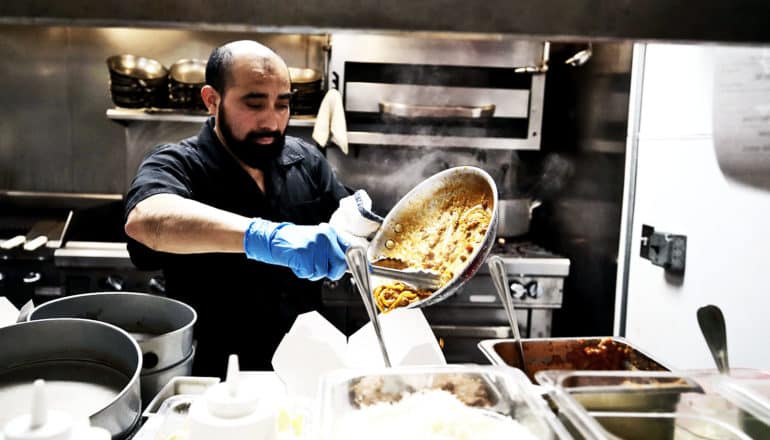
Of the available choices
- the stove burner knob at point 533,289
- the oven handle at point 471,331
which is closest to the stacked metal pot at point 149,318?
the oven handle at point 471,331

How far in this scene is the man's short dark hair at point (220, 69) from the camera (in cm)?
203

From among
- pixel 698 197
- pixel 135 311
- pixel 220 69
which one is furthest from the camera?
pixel 220 69

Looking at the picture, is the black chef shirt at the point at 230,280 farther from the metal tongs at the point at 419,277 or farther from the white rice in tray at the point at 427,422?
the white rice in tray at the point at 427,422

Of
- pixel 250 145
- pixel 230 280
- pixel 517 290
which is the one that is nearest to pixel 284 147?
pixel 250 145

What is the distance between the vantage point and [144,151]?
350 cm

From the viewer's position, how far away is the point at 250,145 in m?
2.12

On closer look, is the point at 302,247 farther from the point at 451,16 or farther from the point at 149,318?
the point at 451,16

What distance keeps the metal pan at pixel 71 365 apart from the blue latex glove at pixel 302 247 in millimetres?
533

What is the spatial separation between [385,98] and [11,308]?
2.54m

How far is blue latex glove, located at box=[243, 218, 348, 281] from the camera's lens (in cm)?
142

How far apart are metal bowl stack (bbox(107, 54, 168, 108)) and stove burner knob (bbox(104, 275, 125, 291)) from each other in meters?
1.10

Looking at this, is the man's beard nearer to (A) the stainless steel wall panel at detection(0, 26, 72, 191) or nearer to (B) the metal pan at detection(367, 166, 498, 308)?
(B) the metal pan at detection(367, 166, 498, 308)

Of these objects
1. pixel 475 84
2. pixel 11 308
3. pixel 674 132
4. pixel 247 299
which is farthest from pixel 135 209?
pixel 475 84

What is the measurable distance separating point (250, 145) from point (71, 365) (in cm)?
128
